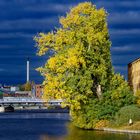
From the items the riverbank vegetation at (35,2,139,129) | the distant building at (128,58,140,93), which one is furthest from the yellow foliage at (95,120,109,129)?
the distant building at (128,58,140,93)

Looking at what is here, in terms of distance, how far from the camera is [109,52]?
88.5 meters

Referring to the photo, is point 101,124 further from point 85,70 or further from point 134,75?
point 134,75

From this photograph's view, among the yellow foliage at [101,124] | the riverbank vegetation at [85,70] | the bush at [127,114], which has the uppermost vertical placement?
the riverbank vegetation at [85,70]

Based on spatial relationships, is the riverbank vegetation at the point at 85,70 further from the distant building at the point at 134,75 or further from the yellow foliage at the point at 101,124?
the distant building at the point at 134,75

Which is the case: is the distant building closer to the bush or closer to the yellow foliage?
the yellow foliage

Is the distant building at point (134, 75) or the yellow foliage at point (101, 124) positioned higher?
the distant building at point (134, 75)

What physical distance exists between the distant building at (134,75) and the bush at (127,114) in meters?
29.6

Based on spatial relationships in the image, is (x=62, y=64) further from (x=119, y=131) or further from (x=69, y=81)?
(x=119, y=131)

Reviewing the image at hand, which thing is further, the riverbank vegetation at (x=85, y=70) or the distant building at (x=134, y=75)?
the distant building at (x=134, y=75)

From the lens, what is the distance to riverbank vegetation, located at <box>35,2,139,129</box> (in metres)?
82.9

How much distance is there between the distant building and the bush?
29.6 metres

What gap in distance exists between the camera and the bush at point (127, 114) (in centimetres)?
7931

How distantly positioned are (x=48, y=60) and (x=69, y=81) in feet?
14.1

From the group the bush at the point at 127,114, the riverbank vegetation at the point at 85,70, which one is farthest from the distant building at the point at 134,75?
the bush at the point at 127,114
